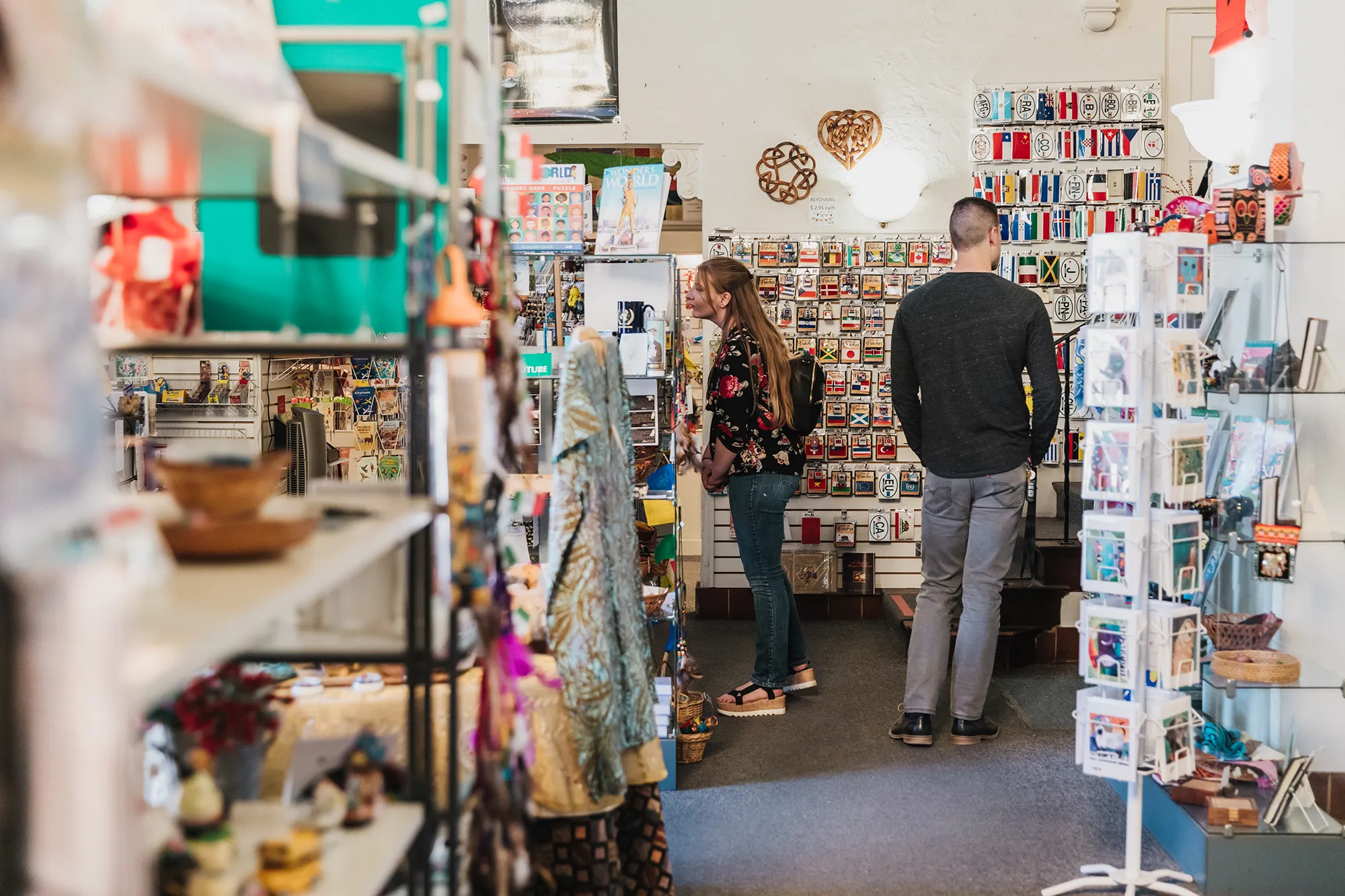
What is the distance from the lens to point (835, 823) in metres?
3.85

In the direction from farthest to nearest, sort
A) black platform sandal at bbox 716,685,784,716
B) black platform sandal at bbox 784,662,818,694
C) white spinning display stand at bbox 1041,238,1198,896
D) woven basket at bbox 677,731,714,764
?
black platform sandal at bbox 784,662,818,694 → black platform sandal at bbox 716,685,784,716 → woven basket at bbox 677,731,714,764 → white spinning display stand at bbox 1041,238,1198,896

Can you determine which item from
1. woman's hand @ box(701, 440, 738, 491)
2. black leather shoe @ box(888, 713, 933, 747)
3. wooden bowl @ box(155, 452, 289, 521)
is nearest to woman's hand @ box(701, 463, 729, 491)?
woman's hand @ box(701, 440, 738, 491)

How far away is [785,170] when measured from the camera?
7281 millimetres

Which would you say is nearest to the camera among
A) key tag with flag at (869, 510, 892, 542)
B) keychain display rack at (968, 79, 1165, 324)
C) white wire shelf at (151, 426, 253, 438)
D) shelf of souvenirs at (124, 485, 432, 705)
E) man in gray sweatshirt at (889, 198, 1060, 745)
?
shelf of souvenirs at (124, 485, 432, 705)

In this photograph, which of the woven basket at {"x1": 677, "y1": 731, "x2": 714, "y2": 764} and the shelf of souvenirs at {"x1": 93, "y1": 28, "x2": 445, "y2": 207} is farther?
the woven basket at {"x1": 677, "y1": 731, "x2": 714, "y2": 764}

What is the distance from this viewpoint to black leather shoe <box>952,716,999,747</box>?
4.61m

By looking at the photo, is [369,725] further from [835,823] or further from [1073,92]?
[1073,92]

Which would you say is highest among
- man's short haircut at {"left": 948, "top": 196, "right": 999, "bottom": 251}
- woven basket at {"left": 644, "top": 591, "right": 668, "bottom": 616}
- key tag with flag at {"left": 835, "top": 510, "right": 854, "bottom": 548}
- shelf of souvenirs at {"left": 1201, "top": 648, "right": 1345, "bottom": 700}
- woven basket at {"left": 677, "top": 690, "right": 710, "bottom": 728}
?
man's short haircut at {"left": 948, "top": 196, "right": 999, "bottom": 251}

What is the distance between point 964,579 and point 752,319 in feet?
4.40

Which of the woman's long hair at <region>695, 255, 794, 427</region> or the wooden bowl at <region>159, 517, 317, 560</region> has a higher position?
the woman's long hair at <region>695, 255, 794, 427</region>

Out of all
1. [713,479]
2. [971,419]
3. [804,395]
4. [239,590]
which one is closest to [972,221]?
[971,419]

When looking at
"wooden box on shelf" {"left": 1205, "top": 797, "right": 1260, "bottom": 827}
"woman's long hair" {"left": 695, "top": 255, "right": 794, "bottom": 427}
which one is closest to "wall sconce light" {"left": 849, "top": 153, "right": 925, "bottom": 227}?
"woman's long hair" {"left": 695, "top": 255, "right": 794, "bottom": 427}

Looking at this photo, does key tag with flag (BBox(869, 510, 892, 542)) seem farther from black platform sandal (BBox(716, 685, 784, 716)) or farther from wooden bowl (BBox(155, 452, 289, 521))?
wooden bowl (BBox(155, 452, 289, 521))

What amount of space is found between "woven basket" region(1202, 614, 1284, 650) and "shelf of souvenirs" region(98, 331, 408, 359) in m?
2.84
